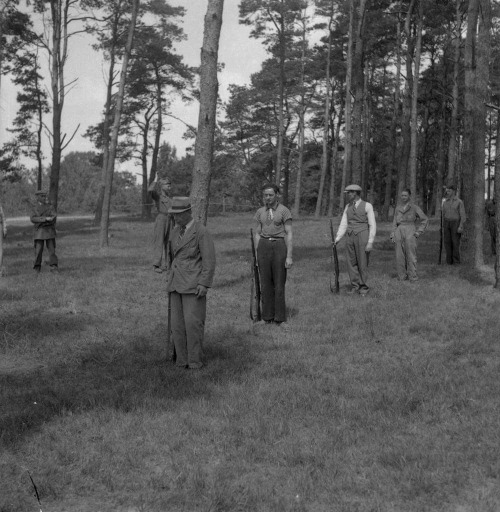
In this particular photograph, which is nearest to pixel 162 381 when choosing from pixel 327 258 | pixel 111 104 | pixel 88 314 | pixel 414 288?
pixel 88 314

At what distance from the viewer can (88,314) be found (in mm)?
11820

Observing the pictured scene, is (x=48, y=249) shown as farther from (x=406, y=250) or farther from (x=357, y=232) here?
(x=406, y=250)

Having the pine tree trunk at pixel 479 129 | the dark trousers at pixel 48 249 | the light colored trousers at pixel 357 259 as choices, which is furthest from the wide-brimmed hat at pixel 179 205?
the dark trousers at pixel 48 249

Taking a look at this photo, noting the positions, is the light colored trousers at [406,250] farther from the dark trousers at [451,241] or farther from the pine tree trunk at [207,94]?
the pine tree trunk at [207,94]

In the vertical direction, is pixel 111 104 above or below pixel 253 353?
above

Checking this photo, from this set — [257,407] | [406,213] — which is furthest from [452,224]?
[257,407]

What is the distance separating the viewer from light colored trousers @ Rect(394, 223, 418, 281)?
49.9ft

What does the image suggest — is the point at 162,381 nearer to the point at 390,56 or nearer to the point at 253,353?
the point at 253,353

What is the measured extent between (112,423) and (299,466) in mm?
1868

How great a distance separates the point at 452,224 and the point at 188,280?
1170cm

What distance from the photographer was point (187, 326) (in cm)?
829

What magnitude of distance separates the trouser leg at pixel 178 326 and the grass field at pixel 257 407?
20 centimetres

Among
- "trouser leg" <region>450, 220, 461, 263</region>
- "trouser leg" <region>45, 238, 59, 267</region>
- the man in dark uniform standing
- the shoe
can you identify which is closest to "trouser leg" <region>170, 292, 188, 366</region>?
the shoe

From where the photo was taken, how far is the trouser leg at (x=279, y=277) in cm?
1080
